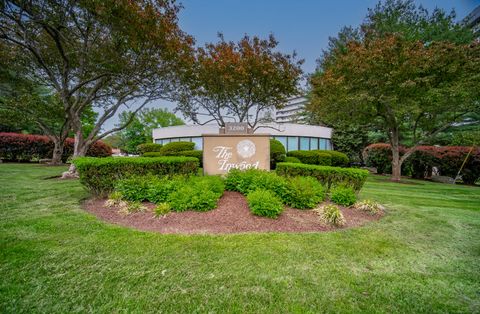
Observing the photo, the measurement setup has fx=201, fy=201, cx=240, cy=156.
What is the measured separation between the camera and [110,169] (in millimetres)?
5008

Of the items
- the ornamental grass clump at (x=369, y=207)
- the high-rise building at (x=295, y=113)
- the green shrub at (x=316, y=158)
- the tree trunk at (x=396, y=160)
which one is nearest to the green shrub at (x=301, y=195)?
the ornamental grass clump at (x=369, y=207)

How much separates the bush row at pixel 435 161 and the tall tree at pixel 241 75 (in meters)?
8.19

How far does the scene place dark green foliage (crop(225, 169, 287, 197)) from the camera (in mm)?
4512

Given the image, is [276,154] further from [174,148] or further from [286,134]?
[174,148]

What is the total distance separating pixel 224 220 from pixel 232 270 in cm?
147

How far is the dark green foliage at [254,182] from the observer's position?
4512 mm

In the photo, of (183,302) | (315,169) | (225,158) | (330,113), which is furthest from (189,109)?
(183,302)

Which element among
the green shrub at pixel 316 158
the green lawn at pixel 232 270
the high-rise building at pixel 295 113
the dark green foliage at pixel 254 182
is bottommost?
the green lawn at pixel 232 270

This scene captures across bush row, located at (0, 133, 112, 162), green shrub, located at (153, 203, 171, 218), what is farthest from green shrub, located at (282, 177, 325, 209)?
bush row, located at (0, 133, 112, 162)

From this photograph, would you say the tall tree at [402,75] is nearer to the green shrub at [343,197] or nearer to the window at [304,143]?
the window at [304,143]

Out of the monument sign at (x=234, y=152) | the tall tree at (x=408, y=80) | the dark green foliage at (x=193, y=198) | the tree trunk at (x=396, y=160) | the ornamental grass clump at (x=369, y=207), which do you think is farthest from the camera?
the tree trunk at (x=396, y=160)

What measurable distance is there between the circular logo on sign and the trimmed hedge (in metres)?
2.14

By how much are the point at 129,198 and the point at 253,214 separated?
2.87 m

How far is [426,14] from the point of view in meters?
12.6
